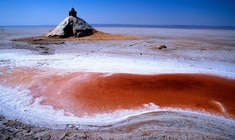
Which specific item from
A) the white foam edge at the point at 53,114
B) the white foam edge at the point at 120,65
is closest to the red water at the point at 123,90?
the white foam edge at the point at 53,114

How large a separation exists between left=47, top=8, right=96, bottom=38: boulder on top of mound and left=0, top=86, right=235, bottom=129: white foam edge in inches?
730

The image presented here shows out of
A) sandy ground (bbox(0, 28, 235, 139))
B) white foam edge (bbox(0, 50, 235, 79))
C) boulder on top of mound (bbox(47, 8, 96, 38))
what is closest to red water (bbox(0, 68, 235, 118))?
sandy ground (bbox(0, 28, 235, 139))

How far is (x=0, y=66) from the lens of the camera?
9.70 meters

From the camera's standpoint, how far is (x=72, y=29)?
2427 cm

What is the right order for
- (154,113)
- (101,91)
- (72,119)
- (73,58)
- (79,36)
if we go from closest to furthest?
(72,119), (154,113), (101,91), (73,58), (79,36)

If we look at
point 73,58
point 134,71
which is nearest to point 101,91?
point 134,71

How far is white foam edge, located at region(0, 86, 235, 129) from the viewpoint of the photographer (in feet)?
15.6

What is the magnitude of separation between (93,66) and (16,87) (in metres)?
4.05

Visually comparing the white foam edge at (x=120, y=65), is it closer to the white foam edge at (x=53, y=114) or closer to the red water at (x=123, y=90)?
the red water at (x=123, y=90)

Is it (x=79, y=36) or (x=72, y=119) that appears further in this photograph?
(x=79, y=36)

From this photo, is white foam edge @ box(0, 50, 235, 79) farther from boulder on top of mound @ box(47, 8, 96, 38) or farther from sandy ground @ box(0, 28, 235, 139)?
boulder on top of mound @ box(47, 8, 96, 38)

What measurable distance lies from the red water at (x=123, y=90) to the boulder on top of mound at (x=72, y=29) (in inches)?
607

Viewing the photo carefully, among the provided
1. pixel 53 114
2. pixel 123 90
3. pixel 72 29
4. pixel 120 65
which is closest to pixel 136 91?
pixel 123 90

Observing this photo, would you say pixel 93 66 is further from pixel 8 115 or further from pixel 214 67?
pixel 214 67
